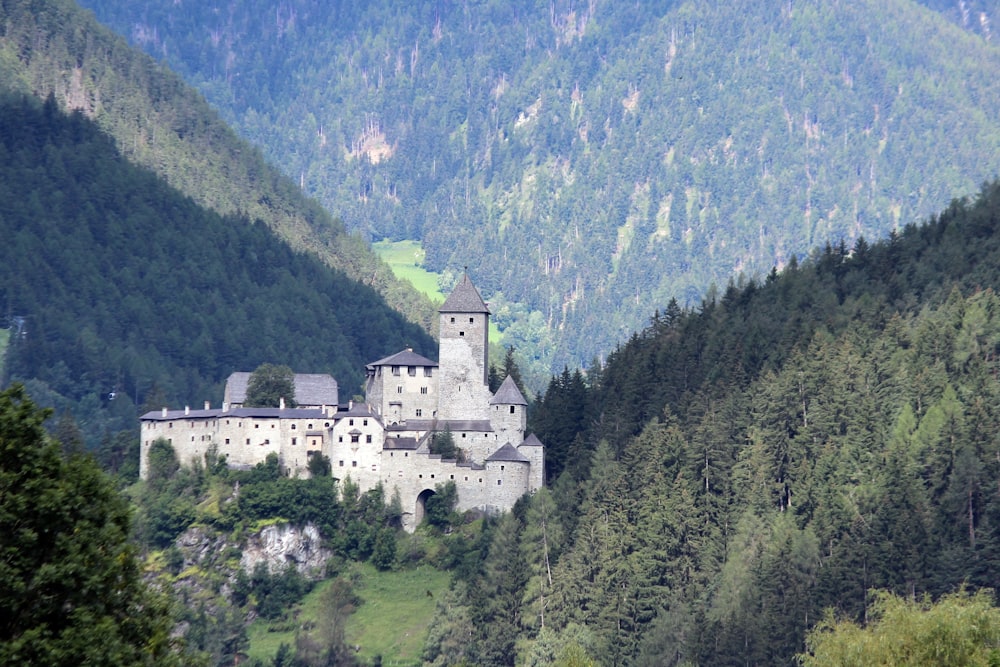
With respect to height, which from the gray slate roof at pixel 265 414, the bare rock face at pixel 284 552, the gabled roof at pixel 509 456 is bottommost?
the bare rock face at pixel 284 552

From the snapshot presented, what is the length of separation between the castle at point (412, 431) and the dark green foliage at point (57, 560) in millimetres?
70197

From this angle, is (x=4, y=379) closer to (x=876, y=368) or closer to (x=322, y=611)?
(x=322, y=611)

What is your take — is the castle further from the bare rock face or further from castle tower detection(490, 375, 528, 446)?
the bare rock face

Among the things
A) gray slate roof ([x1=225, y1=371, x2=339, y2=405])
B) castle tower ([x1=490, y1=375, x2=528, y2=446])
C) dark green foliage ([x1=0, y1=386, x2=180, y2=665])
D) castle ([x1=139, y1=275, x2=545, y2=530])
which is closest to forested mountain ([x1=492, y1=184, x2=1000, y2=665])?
castle ([x1=139, y1=275, x2=545, y2=530])

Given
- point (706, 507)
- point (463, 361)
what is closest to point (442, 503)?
point (463, 361)

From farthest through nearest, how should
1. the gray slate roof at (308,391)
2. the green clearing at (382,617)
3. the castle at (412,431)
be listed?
1. the gray slate roof at (308,391)
2. the castle at (412,431)
3. the green clearing at (382,617)

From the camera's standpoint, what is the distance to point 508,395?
114938 mm

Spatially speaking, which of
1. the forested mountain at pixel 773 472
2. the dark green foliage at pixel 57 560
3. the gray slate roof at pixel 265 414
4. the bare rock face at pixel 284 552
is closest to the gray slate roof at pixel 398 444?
the gray slate roof at pixel 265 414

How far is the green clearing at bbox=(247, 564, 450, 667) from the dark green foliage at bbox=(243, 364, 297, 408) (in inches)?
474

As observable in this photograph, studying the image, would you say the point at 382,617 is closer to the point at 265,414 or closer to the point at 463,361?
the point at 265,414

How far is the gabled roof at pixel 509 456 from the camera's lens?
11306cm

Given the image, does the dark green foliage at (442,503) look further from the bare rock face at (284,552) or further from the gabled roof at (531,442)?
the bare rock face at (284,552)

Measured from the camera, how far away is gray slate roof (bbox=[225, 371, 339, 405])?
400 ft

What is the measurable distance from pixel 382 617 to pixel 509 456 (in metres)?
11.5
